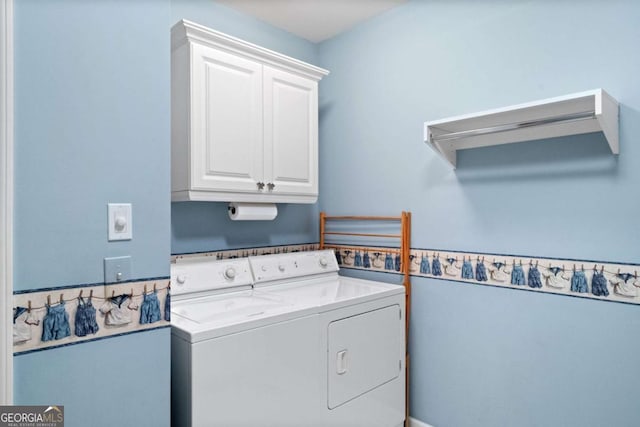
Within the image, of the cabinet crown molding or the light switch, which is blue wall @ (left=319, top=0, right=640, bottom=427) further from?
the light switch

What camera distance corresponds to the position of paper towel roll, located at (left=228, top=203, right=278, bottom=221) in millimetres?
2224

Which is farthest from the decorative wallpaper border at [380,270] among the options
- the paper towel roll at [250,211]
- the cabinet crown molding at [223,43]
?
the cabinet crown molding at [223,43]

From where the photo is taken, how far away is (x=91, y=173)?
1.25m

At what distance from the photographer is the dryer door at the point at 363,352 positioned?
1882 mm

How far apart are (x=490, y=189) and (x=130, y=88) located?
1.66 meters

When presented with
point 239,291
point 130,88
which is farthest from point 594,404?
point 130,88

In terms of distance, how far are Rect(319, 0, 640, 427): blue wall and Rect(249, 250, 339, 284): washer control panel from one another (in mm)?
374

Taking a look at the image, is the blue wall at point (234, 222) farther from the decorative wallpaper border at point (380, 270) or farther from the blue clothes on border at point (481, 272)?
the blue clothes on border at point (481, 272)

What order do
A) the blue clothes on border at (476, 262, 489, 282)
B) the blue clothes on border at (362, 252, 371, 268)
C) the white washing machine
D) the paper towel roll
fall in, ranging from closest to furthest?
1. the white washing machine
2. the blue clothes on border at (476, 262, 489, 282)
3. the paper towel roll
4. the blue clothes on border at (362, 252, 371, 268)

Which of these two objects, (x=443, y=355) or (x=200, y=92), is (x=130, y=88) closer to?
(x=200, y=92)

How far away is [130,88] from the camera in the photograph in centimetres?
133

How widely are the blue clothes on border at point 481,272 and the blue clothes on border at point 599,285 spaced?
455 millimetres

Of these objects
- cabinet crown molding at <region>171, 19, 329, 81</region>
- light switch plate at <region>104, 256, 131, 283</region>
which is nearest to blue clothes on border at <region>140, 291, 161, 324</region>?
light switch plate at <region>104, 256, 131, 283</region>

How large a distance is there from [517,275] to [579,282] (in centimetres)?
26
